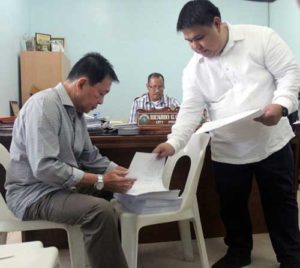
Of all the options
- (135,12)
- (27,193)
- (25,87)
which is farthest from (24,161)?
(135,12)

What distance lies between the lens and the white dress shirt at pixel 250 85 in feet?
5.08

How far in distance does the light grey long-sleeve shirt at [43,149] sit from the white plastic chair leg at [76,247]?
0.57ft

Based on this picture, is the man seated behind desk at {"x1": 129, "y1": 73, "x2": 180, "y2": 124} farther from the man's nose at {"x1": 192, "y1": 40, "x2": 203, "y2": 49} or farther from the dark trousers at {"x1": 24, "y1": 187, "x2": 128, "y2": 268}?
the dark trousers at {"x1": 24, "y1": 187, "x2": 128, "y2": 268}

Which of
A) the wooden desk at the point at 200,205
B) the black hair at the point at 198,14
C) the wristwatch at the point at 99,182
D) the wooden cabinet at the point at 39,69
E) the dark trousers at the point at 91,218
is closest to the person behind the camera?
the dark trousers at the point at 91,218

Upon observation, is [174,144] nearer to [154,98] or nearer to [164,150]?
[164,150]

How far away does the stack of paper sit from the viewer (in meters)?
1.49

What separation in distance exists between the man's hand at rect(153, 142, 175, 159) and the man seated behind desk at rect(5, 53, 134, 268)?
18 cm

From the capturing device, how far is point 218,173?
1.76 meters

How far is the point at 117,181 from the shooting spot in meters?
1.41

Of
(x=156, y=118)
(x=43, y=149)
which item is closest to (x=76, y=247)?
(x=43, y=149)

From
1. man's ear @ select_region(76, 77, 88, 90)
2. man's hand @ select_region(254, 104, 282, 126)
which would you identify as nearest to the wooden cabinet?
man's ear @ select_region(76, 77, 88, 90)

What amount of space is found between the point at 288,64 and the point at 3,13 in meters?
3.13

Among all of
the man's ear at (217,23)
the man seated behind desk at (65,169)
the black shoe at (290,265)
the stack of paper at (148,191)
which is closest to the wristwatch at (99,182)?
the man seated behind desk at (65,169)

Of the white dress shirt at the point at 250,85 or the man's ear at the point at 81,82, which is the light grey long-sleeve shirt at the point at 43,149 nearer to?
the man's ear at the point at 81,82
